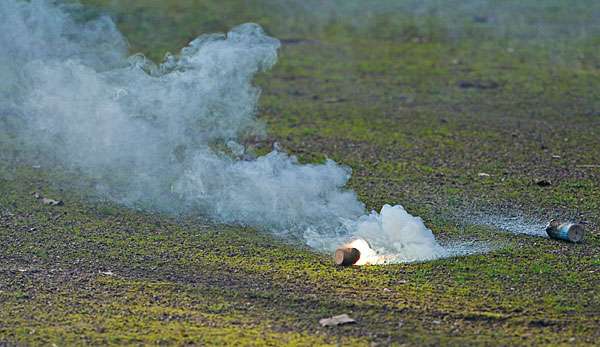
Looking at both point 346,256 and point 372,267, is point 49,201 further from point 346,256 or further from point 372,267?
point 372,267

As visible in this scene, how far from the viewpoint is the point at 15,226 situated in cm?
708

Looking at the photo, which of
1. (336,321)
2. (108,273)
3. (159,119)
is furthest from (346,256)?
(159,119)

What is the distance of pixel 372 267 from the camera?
6.20 m

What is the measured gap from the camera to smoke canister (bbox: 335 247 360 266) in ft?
20.3

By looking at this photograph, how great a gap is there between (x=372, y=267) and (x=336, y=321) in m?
0.98

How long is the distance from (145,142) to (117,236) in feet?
4.52

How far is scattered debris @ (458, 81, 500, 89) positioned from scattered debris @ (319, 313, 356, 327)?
7.14 meters

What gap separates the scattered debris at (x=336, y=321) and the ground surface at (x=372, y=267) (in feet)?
0.14

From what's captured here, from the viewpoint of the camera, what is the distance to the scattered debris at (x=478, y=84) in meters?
12.0

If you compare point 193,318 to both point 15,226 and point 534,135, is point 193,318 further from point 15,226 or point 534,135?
point 534,135

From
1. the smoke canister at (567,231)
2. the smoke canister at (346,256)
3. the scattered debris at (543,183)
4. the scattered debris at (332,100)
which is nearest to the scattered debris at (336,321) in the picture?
the smoke canister at (346,256)

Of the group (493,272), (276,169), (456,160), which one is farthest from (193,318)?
(456,160)

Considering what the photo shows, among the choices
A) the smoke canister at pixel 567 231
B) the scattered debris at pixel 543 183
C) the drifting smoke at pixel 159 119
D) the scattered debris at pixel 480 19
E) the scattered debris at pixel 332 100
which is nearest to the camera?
the smoke canister at pixel 567 231

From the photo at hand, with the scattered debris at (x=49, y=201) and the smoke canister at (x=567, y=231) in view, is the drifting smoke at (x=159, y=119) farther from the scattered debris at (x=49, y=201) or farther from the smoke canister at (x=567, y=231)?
the smoke canister at (x=567, y=231)
